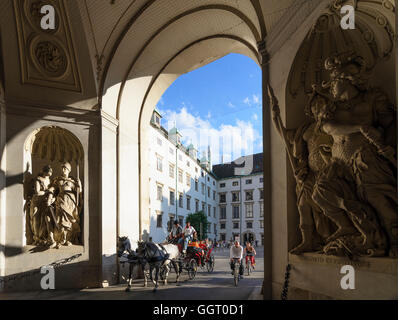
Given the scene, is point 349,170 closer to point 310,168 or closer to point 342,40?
point 310,168

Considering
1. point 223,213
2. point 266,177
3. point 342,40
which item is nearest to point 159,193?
point 266,177

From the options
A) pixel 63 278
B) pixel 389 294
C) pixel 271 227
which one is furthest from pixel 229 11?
pixel 63 278

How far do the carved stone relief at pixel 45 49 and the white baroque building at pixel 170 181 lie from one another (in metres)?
17.9

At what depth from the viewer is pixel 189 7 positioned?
10.7 metres

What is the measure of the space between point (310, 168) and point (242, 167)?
186 ft

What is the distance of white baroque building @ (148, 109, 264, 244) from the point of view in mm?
32406

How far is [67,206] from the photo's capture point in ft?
35.8

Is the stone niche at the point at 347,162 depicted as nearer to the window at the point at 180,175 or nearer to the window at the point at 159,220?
the window at the point at 159,220

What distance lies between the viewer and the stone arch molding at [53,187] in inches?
418

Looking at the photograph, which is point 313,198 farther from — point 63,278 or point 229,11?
point 63,278

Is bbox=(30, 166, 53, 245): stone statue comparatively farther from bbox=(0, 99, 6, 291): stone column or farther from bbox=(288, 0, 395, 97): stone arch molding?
bbox=(288, 0, 395, 97): stone arch molding

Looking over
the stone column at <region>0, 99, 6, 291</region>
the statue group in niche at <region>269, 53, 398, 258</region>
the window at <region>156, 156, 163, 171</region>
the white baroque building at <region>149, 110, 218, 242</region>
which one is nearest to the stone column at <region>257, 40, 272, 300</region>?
the statue group in niche at <region>269, 53, 398, 258</region>

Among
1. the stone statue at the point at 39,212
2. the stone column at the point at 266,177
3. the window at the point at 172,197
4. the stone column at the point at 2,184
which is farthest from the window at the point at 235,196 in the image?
the stone column at the point at 266,177
